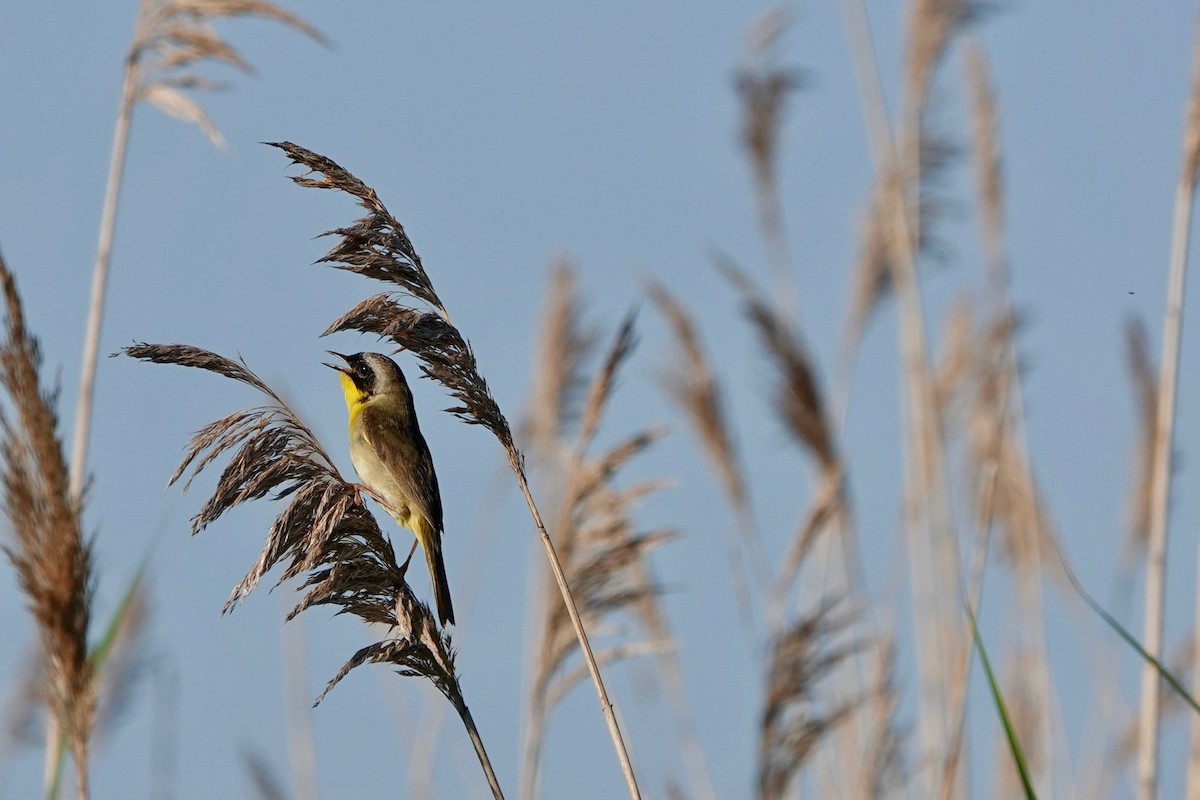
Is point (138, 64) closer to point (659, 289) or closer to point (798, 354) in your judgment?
point (659, 289)

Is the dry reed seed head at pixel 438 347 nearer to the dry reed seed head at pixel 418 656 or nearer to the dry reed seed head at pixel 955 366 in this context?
the dry reed seed head at pixel 418 656

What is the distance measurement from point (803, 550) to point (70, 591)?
2543 mm

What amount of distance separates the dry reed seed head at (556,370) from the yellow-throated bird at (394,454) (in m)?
1.16

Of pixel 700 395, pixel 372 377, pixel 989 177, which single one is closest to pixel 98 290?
pixel 372 377

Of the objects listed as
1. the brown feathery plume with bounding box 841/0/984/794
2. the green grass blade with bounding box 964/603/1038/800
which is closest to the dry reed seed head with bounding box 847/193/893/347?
the brown feathery plume with bounding box 841/0/984/794

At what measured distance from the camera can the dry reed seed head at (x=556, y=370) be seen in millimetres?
5387

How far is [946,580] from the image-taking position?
5.18 m

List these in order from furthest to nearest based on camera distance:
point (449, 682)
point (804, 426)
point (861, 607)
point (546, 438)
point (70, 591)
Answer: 1. point (546, 438)
2. point (804, 426)
3. point (861, 607)
4. point (70, 591)
5. point (449, 682)

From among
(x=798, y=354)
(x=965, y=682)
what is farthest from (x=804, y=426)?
(x=965, y=682)

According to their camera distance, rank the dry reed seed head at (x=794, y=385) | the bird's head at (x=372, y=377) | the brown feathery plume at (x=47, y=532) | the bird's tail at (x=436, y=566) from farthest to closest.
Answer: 1. the dry reed seed head at (x=794, y=385)
2. the bird's head at (x=372, y=377)
3. the bird's tail at (x=436, y=566)
4. the brown feathery plume at (x=47, y=532)

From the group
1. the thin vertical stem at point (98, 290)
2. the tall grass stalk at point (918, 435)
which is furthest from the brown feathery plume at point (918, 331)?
the thin vertical stem at point (98, 290)

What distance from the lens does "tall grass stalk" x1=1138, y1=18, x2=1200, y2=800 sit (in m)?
3.54

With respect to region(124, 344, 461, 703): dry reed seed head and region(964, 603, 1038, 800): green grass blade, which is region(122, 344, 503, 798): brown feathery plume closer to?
region(124, 344, 461, 703): dry reed seed head

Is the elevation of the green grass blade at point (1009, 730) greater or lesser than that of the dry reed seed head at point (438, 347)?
lesser
